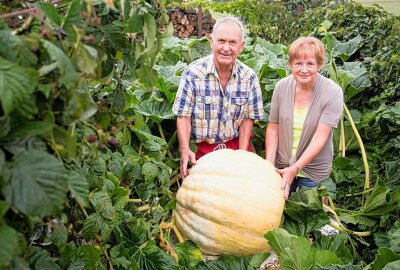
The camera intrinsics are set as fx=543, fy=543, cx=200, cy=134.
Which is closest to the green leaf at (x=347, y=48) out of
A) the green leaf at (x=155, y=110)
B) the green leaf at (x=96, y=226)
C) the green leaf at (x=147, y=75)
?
the green leaf at (x=155, y=110)

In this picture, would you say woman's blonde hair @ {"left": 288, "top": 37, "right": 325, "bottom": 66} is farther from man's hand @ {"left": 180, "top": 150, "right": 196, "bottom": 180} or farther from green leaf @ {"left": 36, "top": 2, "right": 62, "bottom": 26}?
green leaf @ {"left": 36, "top": 2, "right": 62, "bottom": 26}

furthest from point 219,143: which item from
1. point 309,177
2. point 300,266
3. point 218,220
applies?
point 300,266

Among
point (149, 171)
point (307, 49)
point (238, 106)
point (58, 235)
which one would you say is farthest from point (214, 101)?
point (58, 235)

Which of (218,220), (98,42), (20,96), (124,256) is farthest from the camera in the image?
(218,220)

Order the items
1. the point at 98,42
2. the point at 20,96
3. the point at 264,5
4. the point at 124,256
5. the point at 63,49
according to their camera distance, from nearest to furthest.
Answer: the point at 20,96
the point at 63,49
the point at 98,42
the point at 124,256
the point at 264,5

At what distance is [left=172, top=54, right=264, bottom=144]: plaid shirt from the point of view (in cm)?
330

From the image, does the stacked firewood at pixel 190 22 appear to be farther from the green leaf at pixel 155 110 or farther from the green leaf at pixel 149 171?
the green leaf at pixel 149 171

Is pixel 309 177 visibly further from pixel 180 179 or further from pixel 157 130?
pixel 157 130

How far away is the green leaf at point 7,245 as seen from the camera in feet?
2.99

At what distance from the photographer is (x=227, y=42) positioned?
10.5 feet

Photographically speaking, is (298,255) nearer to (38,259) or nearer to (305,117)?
(305,117)

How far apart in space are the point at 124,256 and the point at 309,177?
1.54 m

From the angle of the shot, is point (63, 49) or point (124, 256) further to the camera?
point (124, 256)

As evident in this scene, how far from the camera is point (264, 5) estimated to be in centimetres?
923
